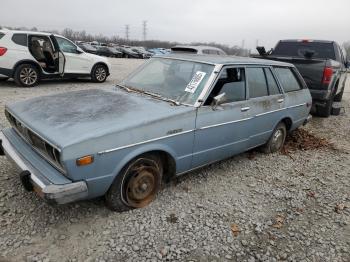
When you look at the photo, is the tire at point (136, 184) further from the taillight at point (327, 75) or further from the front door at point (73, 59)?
the front door at point (73, 59)

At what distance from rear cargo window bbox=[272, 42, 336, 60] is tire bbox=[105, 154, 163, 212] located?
6771 mm

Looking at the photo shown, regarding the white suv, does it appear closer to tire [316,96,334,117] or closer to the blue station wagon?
the blue station wagon

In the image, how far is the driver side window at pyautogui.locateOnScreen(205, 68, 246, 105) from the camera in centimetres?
408

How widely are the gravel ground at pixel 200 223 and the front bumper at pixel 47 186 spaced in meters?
0.50

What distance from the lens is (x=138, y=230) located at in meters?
3.26

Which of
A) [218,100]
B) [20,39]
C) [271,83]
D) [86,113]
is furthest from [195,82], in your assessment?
[20,39]

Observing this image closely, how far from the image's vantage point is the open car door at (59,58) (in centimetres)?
996

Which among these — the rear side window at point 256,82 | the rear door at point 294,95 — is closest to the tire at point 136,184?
the rear side window at point 256,82

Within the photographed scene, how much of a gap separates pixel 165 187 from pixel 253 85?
1.96 metres

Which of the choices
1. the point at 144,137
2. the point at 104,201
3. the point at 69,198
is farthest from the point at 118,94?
the point at 69,198

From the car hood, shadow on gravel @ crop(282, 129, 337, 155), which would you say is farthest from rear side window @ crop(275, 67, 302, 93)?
the car hood

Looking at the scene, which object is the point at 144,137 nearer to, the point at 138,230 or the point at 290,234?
the point at 138,230

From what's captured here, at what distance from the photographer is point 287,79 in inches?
220

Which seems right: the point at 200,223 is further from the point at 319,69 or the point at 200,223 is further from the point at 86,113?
the point at 319,69
